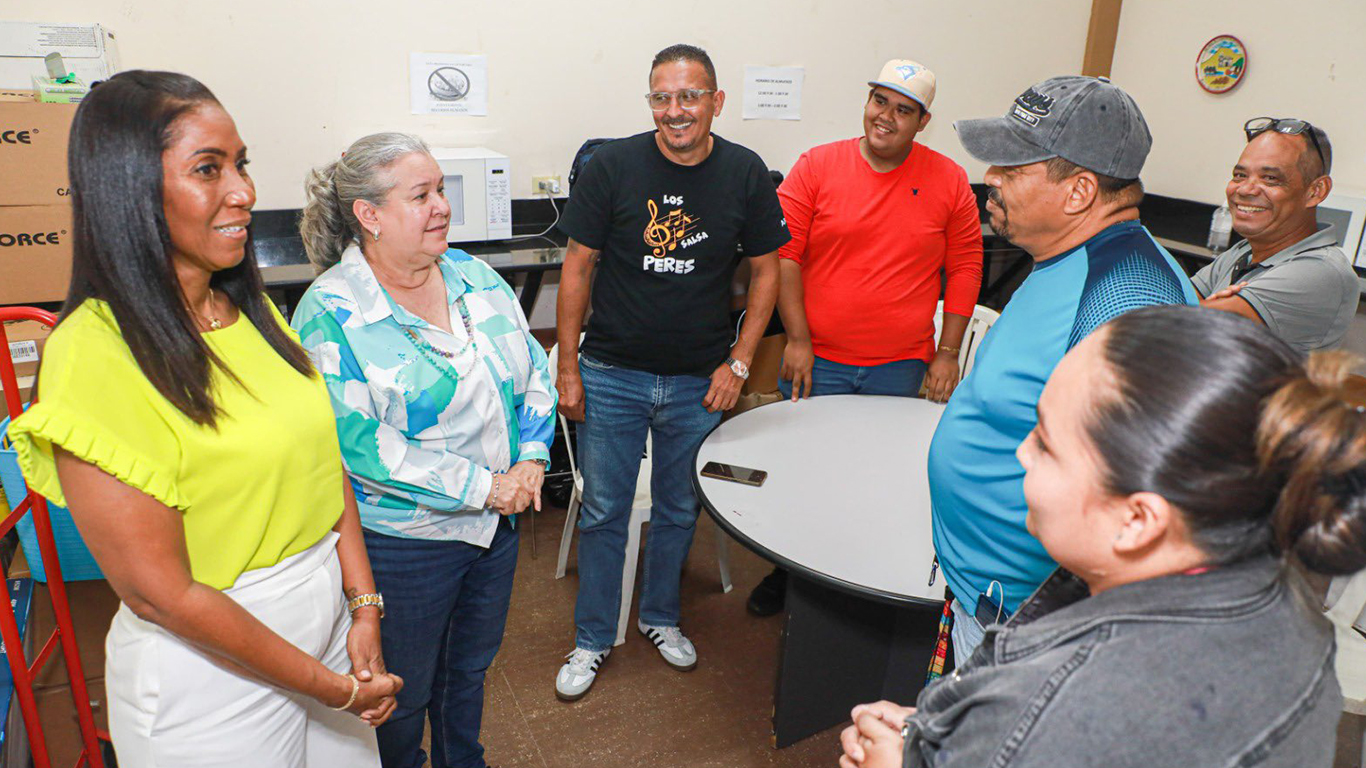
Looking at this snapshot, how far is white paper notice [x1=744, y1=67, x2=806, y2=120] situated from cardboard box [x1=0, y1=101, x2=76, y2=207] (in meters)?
2.46

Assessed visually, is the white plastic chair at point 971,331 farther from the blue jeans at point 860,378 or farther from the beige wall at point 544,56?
the beige wall at point 544,56

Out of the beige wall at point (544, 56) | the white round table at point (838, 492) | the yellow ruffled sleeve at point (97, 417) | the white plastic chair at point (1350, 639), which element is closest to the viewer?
the yellow ruffled sleeve at point (97, 417)

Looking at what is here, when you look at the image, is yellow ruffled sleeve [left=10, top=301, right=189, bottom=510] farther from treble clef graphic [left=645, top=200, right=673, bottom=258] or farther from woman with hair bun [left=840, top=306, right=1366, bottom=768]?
treble clef graphic [left=645, top=200, right=673, bottom=258]

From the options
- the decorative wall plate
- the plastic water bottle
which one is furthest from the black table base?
the decorative wall plate

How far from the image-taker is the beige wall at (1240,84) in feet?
11.2

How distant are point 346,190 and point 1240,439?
4.94ft

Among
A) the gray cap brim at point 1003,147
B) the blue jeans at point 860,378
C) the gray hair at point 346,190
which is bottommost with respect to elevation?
the blue jeans at point 860,378

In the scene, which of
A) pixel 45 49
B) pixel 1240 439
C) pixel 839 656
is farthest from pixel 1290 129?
pixel 45 49

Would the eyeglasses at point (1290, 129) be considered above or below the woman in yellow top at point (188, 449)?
above

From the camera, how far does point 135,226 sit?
109 centimetres

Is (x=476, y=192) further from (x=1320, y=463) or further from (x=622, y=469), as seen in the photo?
(x=1320, y=463)

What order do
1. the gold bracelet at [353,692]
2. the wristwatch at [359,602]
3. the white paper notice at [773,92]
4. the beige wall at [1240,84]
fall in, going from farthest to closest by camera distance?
1. the white paper notice at [773,92]
2. the beige wall at [1240,84]
3. the wristwatch at [359,602]
4. the gold bracelet at [353,692]

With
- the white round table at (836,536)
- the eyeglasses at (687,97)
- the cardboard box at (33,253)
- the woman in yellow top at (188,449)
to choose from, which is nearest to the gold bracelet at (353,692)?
the woman in yellow top at (188,449)

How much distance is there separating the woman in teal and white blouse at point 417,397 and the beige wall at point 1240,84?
355 centimetres
